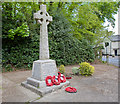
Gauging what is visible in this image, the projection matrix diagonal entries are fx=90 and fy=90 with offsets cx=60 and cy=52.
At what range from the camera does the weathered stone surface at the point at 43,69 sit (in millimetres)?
3598

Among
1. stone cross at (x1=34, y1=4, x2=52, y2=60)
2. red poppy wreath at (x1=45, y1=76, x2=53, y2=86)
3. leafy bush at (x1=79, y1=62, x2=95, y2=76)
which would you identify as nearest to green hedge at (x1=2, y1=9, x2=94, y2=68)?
leafy bush at (x1=79, y1=62, x2=95, y2=76)

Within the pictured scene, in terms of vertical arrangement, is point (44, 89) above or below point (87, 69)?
below

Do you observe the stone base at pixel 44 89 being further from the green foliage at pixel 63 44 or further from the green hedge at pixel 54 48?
the green foliage at pixel 63 44

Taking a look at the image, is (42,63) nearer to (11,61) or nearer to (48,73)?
(48,73)

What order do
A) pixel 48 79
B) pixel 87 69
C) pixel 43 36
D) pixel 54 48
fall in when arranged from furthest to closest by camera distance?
pixel 54 48 → pixel 87 69 → pixel 43 36 → pixel 48 79

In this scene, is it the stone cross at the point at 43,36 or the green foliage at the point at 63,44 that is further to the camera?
the green foliage at the point at 63,44

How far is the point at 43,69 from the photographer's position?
144 inches

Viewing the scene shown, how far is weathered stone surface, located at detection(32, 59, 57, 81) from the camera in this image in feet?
11.8

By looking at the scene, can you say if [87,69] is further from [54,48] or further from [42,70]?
[54,48]

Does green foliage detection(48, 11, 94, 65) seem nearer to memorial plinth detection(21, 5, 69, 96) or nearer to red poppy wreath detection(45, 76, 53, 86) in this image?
memorial plinth detection(21, 5, 69, 96)

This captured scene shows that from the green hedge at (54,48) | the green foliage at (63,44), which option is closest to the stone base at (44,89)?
the green hedge at (54,48)

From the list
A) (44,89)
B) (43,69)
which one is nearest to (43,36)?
(43,69)

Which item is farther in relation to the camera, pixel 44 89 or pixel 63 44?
pixel 63 44

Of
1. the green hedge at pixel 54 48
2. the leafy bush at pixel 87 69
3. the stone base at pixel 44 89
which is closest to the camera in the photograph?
the stone base at pixel 44 89
